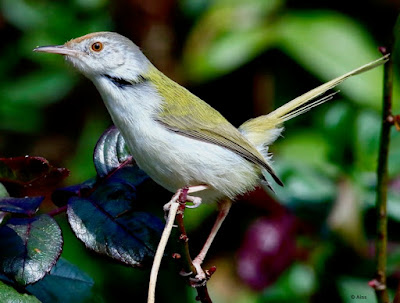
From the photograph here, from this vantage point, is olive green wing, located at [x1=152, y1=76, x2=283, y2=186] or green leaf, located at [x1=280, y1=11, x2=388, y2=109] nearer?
olive green wing, located at [x1=152, y1=76, x2=283, y2=186]

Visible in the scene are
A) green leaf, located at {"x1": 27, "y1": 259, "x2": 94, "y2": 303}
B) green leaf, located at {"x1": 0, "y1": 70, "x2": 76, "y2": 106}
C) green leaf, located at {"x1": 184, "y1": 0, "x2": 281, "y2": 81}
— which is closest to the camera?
green leaf, located at {"x1": 27, "y1": 259, "x2": 94, "y2": 303}

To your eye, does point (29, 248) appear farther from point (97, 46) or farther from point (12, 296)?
point (97, 46)

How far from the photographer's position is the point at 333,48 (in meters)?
3.87

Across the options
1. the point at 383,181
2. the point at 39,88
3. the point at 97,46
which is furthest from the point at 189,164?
the point at 39,88

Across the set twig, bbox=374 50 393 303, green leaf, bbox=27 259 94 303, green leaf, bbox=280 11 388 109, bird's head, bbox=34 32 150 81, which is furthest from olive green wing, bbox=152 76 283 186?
green leaf, bbox=280 11 388 109

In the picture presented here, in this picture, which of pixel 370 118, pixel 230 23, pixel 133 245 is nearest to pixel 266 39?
pixel 230 23

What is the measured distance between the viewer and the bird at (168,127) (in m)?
1.89

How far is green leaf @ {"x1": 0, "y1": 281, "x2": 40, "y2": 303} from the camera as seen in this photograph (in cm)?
126

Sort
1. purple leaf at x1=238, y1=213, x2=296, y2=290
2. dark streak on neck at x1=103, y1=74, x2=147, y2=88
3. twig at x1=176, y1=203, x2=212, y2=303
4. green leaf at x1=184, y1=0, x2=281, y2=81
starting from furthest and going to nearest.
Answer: green leaf at x1=184, y1=0, x2=281, y2=81, purple leaf at x1=238, y1=213, x2=296, y2=290, dark streak on neck at x1=103, y1=74, x2=147, y2=88, twig at x1=176, y1=203, x2=212, y2=303

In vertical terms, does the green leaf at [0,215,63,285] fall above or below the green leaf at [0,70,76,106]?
above

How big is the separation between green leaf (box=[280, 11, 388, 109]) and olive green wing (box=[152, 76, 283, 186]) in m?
1.76

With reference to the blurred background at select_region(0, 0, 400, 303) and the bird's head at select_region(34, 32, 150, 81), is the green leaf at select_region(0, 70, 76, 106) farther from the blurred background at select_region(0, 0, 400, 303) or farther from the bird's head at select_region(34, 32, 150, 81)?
the bird's head at select_region(34, 32, 150, 81)

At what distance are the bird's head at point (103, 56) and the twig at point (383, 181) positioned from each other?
0.79m

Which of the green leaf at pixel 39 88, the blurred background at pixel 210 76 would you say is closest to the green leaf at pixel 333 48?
the blurred background at pixel 210 76
